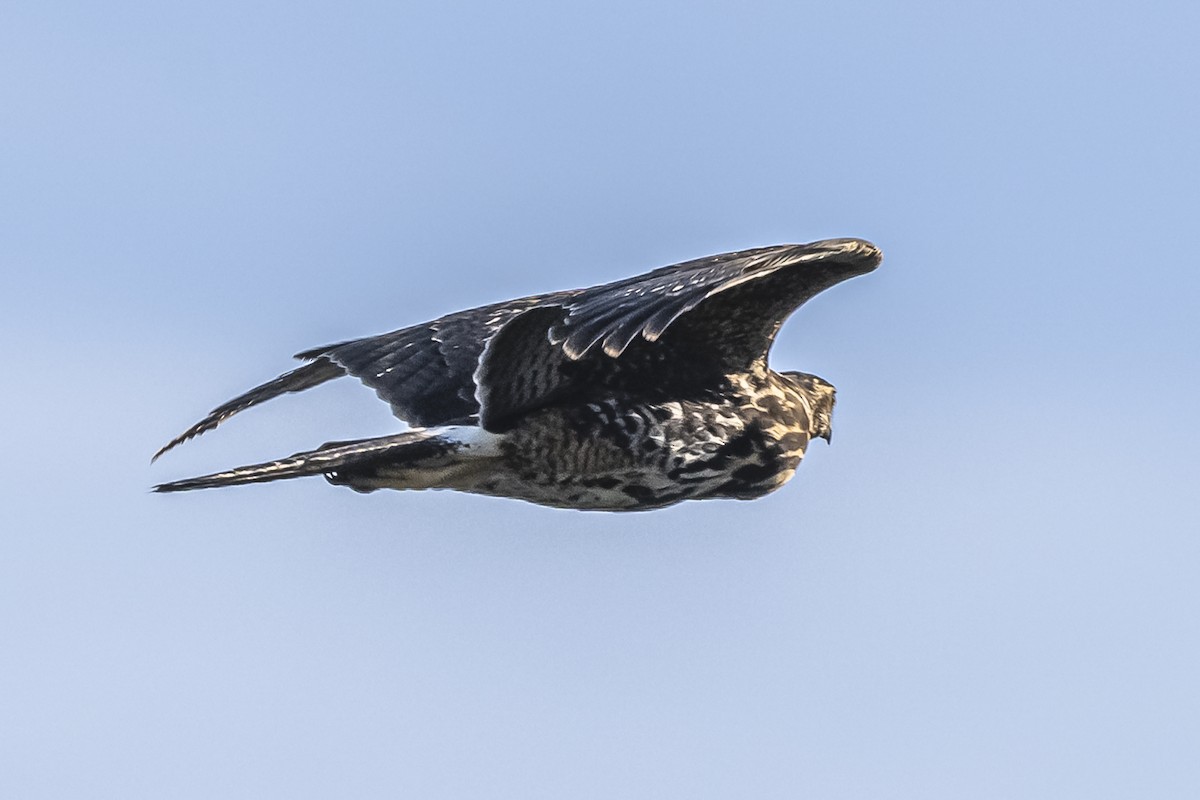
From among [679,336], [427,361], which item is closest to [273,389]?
[427,361]

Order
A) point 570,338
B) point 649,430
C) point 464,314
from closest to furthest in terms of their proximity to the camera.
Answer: point 570,338
point 649,430
point 464,314

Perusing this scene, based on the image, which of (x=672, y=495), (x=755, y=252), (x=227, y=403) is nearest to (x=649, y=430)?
(x=672, y=495)

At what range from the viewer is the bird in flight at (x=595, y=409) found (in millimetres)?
11078

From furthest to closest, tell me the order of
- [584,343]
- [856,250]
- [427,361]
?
[427,361] → [856,250] → [584,343]

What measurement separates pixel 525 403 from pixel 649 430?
0.67 m

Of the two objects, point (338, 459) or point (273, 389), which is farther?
point (273, 389)

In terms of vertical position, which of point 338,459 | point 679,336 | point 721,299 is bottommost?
point 338,459

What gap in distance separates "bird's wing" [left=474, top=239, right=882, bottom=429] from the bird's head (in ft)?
2.19

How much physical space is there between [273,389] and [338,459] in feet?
5.40

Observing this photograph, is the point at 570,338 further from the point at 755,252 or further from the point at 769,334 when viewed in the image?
the point at 769,334

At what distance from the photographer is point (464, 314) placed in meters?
12.2

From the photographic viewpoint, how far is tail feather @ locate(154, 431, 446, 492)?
1049cm

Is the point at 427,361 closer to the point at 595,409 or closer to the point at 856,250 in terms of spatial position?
the point at 595,409

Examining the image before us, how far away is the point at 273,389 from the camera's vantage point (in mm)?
12414
